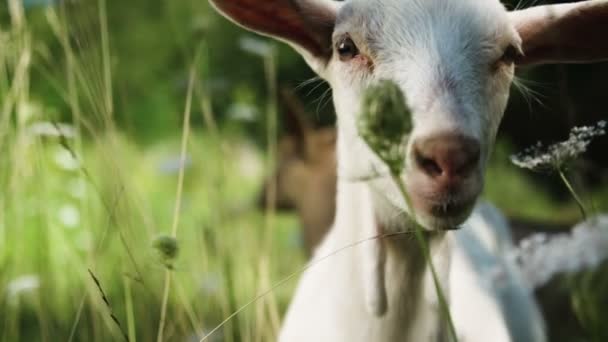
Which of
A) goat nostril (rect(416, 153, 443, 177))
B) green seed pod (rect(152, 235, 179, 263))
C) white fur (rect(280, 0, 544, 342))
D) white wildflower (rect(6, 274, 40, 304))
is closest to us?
green seed pod (rect(152, 235, 179, 263))

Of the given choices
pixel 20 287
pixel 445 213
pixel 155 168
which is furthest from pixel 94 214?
pixel 155 168

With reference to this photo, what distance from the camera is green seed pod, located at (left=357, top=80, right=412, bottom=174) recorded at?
4.25ft

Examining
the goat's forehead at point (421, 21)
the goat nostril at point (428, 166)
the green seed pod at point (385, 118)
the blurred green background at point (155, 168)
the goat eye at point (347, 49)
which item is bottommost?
the blurred green background at point (155, 168)

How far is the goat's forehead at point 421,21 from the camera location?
2182 millimetres

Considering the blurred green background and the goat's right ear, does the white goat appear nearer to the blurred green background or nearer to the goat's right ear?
the goat's right ear

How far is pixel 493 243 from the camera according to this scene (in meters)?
3.59

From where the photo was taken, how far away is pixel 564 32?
2363mm

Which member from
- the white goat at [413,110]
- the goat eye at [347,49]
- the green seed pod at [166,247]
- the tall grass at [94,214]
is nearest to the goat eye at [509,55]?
the white goat at [413,110]

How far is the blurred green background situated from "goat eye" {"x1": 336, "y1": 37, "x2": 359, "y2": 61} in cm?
20

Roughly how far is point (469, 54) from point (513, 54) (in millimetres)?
169

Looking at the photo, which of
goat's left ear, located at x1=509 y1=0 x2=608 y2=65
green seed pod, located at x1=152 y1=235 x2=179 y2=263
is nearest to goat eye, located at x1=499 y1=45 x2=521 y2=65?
goat's left ear, located at x1=509 y1=0 x2=608 y2=65

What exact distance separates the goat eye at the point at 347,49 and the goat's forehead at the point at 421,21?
27 mm

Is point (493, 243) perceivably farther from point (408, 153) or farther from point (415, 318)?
point (408, 153)

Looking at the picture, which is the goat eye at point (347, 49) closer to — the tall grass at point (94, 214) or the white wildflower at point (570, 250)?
the tall grass at point (94, 214)
